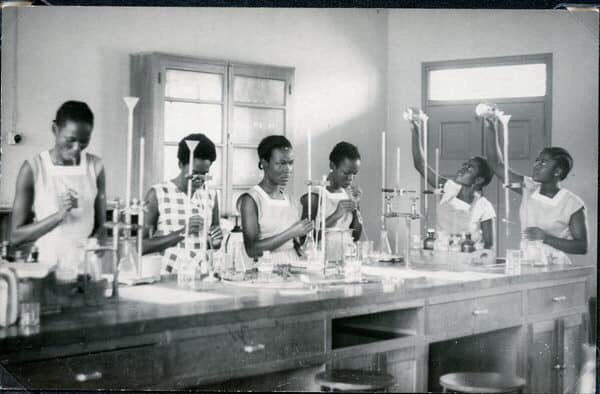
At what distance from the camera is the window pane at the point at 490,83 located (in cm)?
321

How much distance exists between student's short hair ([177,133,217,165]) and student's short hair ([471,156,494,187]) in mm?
1174

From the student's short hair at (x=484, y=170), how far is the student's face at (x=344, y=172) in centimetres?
55

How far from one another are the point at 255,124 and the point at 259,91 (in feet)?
0.59

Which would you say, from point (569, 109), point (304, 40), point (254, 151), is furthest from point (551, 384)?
point (304, 40)

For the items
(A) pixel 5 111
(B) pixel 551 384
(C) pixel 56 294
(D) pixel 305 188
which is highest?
(A) pixel 5 111

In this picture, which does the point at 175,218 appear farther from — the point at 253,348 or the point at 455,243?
the point at 455,243

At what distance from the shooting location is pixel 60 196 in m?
3.00

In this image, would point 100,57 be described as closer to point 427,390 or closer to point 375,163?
point 375,163

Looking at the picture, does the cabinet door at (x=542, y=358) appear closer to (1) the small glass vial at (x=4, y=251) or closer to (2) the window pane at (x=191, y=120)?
(2) the window pane at (x=191, y=120)

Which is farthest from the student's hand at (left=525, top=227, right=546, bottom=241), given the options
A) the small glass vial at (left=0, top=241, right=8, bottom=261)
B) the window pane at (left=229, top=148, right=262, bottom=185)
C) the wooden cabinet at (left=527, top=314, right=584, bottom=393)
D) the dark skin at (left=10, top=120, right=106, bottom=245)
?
the small glass vial at (left=0, top=241, right=8, bottom=261)

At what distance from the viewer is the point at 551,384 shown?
3150 mm

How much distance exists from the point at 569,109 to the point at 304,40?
3.97ft

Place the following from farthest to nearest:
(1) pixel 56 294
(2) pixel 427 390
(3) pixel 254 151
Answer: (3) pixel 254 151, (2) pixel 427 390, (1) pixel 56 294

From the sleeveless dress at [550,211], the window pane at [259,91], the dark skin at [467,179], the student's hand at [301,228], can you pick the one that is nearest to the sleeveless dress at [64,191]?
the window pane at [259,91]
